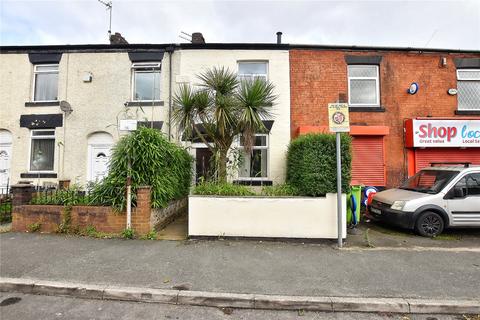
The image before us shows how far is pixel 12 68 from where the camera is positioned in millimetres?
10688

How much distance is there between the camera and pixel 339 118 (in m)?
5.61

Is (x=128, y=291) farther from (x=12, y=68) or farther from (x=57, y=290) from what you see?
(x=12, y=68)

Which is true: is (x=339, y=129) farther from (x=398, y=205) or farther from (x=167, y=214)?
(x=167, y=214)

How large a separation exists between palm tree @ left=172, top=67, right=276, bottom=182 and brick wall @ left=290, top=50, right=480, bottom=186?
321cm

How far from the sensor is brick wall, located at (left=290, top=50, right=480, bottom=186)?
32.3 feet

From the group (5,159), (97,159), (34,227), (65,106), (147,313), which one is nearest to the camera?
(147,313)

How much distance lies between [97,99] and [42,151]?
2.98 meters

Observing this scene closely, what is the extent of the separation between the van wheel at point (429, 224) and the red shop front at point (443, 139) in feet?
12.3

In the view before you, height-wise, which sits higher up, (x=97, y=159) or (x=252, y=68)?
(x=252, y=68)

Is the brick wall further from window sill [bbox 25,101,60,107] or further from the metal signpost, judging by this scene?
window sill [bbox 25,101,60,107]

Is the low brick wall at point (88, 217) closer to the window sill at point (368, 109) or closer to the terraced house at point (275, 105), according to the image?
the terraced house at point (275, 105)

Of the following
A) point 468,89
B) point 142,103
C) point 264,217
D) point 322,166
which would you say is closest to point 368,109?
point 468,89

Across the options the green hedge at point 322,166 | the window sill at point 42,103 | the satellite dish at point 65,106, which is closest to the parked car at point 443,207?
the green hedge at point 322,166

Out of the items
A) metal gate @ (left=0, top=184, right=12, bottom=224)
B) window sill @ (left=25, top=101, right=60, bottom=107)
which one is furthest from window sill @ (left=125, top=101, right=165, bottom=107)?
metal gate @ (left=0, top=184, right=12, bottom=224)
